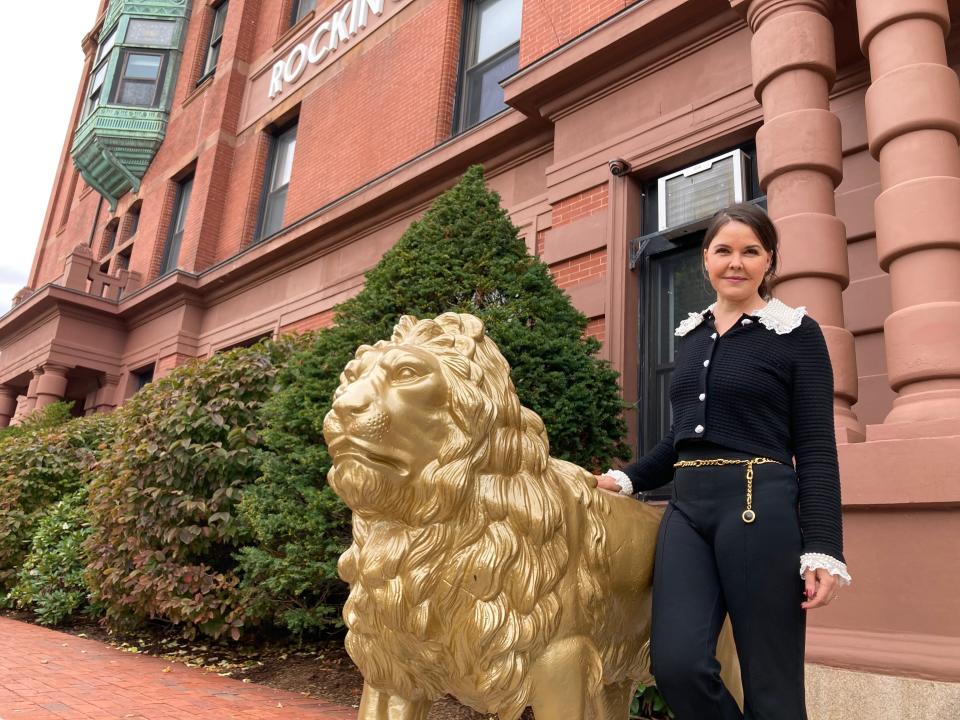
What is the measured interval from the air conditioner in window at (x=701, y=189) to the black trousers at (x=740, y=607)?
4.99 meters

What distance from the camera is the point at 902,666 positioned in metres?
3.71

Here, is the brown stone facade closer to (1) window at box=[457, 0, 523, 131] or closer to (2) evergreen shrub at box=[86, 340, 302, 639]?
→ (1) window at box=[457, 0, 523, 131]

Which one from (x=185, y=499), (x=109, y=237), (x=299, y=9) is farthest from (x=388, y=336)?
(x=109, y=237)

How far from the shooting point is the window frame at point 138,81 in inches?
740

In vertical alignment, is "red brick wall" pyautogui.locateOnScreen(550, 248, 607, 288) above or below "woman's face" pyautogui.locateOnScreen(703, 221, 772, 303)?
above

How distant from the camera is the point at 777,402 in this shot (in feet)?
6.86

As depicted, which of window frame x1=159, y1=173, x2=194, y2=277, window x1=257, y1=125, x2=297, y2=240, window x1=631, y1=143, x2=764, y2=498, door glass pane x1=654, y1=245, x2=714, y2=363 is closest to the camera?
window x1=631, y1=143, x2=764, y2=498

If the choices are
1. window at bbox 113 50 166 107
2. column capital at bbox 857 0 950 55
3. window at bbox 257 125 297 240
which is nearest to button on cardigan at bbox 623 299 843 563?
column capital at bbox 857 0 950 55

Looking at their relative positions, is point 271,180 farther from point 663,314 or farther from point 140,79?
point 663,314

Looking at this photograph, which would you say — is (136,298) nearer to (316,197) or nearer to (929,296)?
(316,197)

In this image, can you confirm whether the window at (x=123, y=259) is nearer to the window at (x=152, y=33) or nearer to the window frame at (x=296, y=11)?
the window at (x=152, y=33)

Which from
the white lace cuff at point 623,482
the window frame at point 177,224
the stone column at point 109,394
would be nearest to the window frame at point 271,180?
the window frame at point 177,224

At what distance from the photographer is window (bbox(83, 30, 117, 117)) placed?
21047mm

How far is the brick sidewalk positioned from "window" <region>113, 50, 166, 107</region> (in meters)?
16.8
